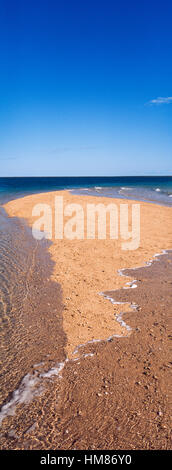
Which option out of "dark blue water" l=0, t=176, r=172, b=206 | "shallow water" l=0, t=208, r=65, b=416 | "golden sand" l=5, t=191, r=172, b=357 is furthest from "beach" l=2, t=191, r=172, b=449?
"dark blue water" l=0, t=176, r=172, b=206

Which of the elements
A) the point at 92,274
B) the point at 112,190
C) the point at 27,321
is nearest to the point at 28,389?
the point at 27,321

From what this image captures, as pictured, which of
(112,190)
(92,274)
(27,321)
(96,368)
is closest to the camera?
(96,368)

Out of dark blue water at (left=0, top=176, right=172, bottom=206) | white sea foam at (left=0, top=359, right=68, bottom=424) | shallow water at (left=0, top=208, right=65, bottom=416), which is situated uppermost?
dark blue water at (left=0, top=176, right=172, bottom=206)

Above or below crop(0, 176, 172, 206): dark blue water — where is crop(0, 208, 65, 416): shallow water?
below

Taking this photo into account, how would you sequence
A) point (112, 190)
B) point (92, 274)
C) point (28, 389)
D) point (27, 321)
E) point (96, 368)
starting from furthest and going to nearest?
1. point (112, 190)
2. point (92, 274)
3. point (27, 321)
4. point (96, 368)
5. point (28, 389)

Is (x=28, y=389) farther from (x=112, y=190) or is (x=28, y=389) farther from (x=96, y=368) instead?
(x=112, y=190)

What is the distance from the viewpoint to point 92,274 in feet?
27.9

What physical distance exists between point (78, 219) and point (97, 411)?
15577mm

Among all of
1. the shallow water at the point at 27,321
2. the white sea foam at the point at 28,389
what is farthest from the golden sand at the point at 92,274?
the white sea foam at the point at 28,389

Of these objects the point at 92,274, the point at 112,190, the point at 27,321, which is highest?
the point at 112,190

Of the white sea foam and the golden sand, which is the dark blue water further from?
the white sea foam

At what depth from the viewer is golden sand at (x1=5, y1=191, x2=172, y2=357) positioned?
550cm

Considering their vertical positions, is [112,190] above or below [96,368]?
above

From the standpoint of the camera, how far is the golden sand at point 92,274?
5.50 m
